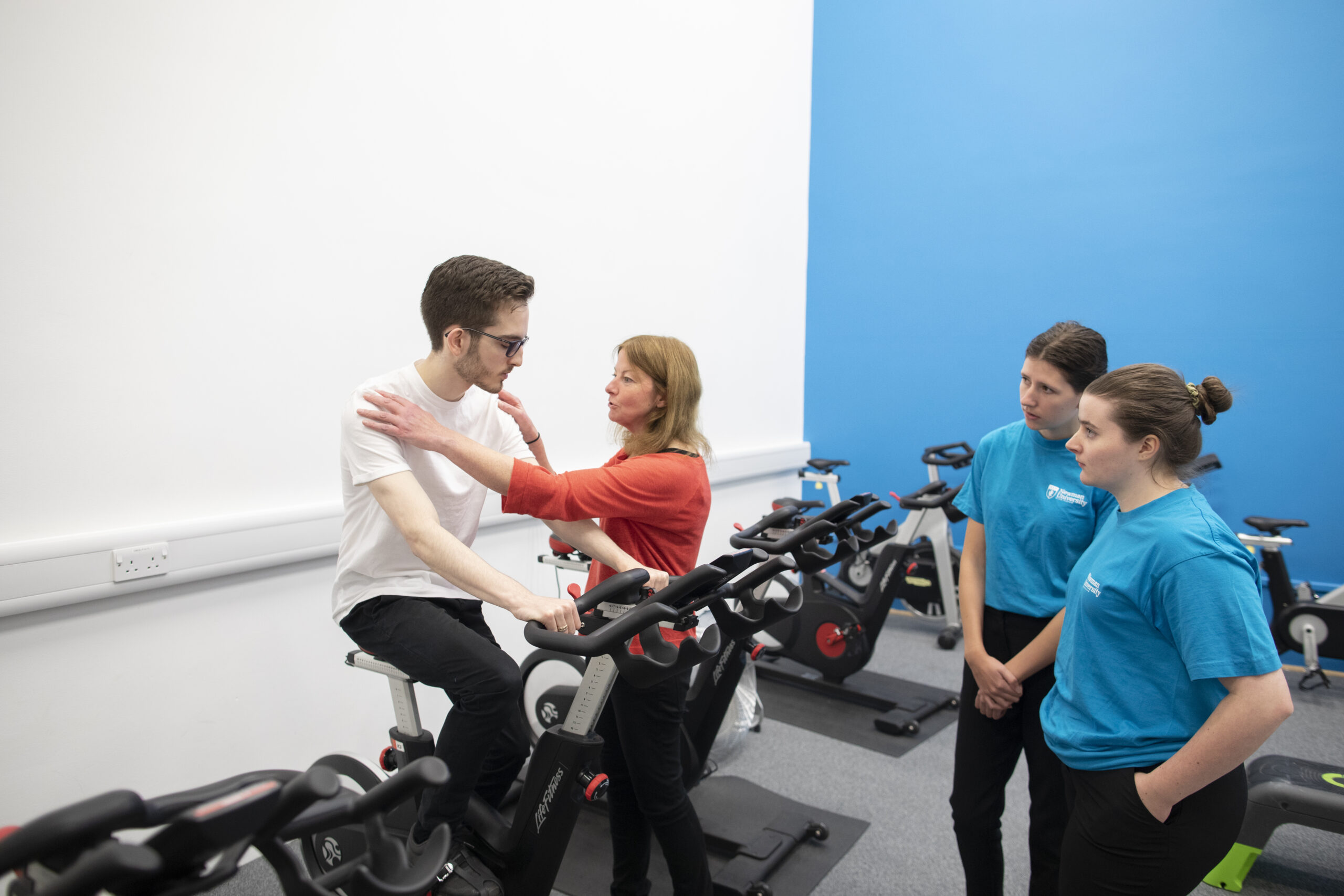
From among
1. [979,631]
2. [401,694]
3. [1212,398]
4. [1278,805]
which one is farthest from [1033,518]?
[401,694]

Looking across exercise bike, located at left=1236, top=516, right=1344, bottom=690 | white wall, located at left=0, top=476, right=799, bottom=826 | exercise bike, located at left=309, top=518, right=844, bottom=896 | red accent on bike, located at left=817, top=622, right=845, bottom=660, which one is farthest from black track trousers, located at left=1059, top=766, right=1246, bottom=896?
exercise bike, located at left=1236, top=516, right=1344, bottom=690

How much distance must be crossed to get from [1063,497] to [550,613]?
1.13 m

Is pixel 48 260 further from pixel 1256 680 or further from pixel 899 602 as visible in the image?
pixel 899 602

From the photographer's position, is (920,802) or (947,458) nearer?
(920,802)

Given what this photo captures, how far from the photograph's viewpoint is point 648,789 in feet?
6.12

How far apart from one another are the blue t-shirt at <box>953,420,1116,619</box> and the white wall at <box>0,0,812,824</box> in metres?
2.06

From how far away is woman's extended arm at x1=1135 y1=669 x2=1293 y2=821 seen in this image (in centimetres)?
115

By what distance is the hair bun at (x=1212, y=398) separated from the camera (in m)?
1.42

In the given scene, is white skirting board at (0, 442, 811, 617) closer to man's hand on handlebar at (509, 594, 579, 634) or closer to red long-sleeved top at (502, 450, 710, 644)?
red long-sleeved top at (502, 450, 710, 644)

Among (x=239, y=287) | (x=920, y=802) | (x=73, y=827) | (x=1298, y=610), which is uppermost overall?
(x=239, y=287)

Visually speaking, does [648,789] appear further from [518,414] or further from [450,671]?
[518,414]

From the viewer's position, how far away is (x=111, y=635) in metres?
2.22

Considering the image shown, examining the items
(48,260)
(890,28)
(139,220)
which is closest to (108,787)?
(48,260)

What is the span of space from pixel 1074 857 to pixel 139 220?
2.66 metres
